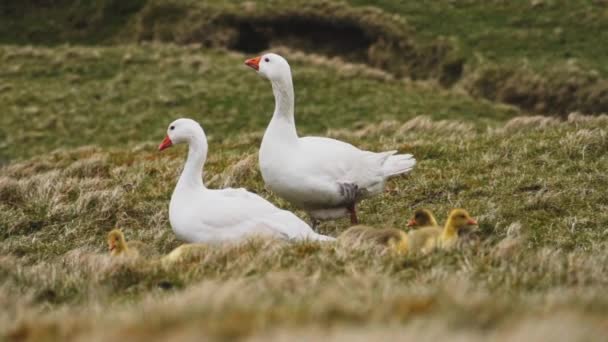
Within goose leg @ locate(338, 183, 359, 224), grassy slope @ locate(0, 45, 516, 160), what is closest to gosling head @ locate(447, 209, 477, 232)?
goose leg @ locate(338, 183, 359, 224)

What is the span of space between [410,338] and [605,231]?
19.6 feet

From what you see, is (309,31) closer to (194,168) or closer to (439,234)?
(194,168)

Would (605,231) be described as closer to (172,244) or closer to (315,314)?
(172,244)

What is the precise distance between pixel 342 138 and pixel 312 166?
8086 mm

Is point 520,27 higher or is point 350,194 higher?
point 350,194

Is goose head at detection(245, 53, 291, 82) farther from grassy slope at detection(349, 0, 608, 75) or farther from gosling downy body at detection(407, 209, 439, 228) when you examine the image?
grassy slope at detection(349, 0, 608, 75)

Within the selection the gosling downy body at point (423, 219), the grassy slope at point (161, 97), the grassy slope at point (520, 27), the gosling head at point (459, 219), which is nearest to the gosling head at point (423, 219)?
the gosling downy body at point (423, 219)

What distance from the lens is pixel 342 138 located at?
17016mm

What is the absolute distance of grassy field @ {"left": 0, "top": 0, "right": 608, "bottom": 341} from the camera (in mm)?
4473

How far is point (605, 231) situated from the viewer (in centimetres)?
899

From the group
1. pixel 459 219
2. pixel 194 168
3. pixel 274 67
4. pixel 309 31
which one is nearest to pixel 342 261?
pixel 459 219

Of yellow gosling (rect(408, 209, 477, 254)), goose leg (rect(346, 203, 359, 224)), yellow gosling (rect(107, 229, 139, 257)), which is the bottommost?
goose leg (rect(346, 203, 359, 224))

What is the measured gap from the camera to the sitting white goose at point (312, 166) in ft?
29.3

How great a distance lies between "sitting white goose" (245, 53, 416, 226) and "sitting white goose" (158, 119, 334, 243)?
47 centimetres
